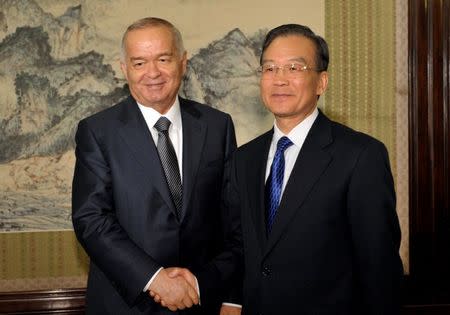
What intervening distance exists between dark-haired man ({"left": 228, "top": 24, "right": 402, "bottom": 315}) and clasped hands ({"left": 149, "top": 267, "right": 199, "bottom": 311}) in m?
0.20

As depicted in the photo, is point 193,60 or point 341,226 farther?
point 193,60

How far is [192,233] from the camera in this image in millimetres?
2100

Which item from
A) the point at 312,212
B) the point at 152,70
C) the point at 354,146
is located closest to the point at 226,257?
the point at 312,212

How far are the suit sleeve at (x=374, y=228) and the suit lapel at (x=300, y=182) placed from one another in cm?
13

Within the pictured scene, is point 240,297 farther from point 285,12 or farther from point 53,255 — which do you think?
point 285,12

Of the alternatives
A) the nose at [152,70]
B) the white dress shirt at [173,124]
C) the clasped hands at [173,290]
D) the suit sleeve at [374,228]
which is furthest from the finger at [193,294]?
the nose at [152,70]

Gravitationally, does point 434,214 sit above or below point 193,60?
below

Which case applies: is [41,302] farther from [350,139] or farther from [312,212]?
[350,139]

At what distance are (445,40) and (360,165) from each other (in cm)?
226

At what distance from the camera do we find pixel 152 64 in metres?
2.12

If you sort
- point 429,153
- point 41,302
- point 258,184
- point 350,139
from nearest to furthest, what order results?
point 350,139 → point 258,184 → point 41,302 → point 429,153

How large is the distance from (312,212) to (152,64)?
85 centimetres

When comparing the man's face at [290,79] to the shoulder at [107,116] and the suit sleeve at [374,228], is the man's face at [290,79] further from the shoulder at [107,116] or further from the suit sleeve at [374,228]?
the shoulder at [107,116]

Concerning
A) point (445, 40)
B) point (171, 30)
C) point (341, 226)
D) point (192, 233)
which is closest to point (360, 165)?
point (341, 226)
